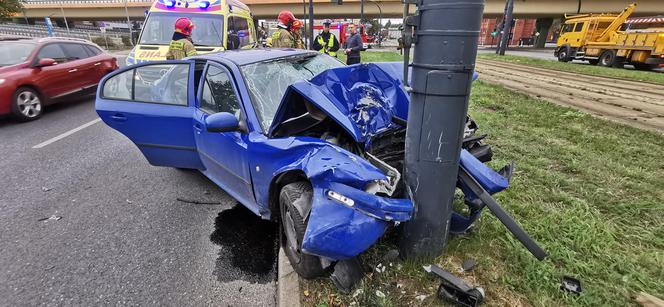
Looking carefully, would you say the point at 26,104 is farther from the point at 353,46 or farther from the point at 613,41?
the point at 613,41

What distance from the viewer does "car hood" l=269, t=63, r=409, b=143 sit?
2449 millimetres

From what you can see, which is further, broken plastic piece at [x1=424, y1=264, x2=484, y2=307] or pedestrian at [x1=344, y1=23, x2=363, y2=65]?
pedestrian at [x1=344, y1=23, x2=363, y2=65]

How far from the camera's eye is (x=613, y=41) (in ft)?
61.9

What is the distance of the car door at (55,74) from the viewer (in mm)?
7094

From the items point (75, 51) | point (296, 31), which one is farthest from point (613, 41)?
point (75, 51)

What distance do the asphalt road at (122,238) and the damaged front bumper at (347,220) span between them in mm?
778

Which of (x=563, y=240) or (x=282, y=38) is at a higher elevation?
(x=282, y=38)

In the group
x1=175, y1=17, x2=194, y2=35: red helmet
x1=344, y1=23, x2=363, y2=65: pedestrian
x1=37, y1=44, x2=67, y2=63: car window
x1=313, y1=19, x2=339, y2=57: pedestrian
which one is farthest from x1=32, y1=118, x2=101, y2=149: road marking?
x1=344, y1=23, x2=363, y2=65: pedestrian

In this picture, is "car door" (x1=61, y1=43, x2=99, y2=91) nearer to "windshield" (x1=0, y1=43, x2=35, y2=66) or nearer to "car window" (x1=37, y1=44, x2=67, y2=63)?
"car window" (x1=37, y1=44, x2=67, y2=63)

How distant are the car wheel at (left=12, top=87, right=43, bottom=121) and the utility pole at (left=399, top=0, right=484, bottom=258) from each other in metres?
7.80

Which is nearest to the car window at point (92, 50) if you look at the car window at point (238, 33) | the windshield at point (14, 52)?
the windshield at point (14, 52)

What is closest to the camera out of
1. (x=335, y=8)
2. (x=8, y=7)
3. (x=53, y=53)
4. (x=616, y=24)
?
(x=53, y=53)

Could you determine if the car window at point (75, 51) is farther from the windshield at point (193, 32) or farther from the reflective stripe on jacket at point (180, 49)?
the reflective stripe on jacket at point (180, 49)

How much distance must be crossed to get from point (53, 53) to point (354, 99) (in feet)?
26.3
